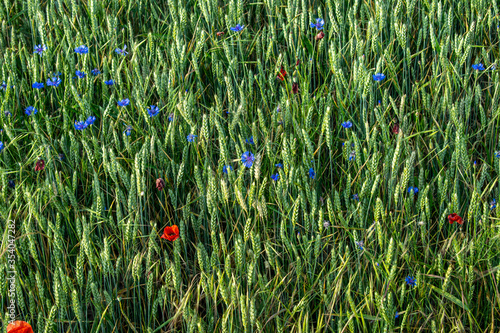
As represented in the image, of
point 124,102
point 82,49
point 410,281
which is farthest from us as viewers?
point 82,49

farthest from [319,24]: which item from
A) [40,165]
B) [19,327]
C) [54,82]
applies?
[19,327]

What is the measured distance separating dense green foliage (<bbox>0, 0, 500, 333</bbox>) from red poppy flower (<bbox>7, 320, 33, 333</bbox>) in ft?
0.15

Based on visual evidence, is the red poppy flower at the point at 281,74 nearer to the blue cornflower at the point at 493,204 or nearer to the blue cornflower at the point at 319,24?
the blue cornflower at the point at 319,24

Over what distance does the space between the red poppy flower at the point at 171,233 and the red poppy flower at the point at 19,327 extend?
0.36m

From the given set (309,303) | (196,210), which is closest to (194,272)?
(196,210)

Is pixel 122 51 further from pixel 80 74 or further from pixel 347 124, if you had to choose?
pixel 347 124

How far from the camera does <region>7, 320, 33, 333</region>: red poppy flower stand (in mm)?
1046

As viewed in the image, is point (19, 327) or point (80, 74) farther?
point (80, 74)

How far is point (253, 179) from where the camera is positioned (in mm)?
1399

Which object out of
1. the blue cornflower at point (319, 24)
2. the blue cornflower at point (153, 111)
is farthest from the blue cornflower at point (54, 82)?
the blue cornflower at point (319, 24)

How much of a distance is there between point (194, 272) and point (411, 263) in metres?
0.55

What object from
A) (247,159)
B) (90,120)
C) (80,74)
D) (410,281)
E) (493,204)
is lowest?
(410,281)

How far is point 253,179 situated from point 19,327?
69 cm

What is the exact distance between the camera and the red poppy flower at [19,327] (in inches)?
41.2
